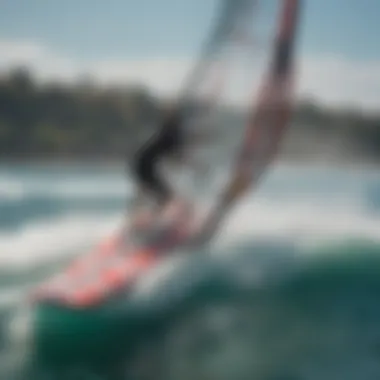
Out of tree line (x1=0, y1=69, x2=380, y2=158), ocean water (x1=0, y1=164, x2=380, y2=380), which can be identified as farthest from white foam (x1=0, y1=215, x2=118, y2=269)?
tree line (x1=0, y1=69, x2=380, y2=158)

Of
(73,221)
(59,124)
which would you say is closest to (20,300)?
(73,221)

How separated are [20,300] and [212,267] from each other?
29 centimetres

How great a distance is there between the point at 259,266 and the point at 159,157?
227 mm

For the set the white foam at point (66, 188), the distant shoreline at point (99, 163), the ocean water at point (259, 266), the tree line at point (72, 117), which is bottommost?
the ocean water at point (259, 266)

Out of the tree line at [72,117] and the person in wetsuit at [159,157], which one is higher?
the tree line at [72,117]

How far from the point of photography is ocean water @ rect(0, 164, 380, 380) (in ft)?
3.45

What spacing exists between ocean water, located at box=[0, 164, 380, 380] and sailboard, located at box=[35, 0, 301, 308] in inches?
1.0

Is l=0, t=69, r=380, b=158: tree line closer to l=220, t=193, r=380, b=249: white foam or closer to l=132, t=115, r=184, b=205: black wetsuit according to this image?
l=132, t=115, r=184, b=205: black wetsuit

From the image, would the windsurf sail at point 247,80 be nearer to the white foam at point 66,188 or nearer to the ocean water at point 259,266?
the ocean water at point 259,266

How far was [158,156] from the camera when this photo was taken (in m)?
1.07

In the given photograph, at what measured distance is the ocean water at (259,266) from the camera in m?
1.05

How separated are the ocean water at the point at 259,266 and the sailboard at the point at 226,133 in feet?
0.08

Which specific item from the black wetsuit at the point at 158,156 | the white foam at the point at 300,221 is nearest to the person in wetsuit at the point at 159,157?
the black wetsuit at the point at 158,156

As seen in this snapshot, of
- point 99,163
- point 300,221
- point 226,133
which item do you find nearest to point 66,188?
point 99,163
